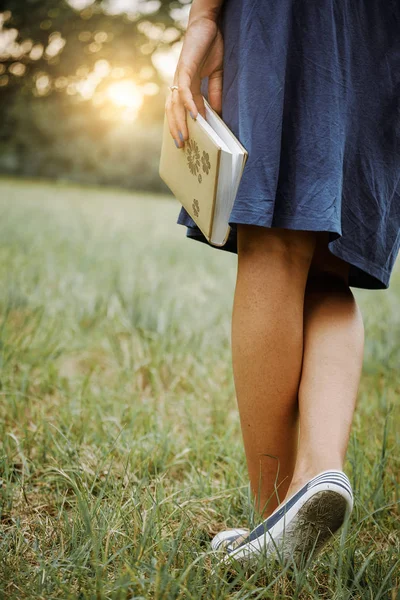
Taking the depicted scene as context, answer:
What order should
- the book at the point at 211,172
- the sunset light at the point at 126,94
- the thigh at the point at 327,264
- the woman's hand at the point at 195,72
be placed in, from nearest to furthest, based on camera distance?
1. the book at the point at 211,172
2. the woman's hand at the point at 195,72
3. the thigh at the point at 327,264
4. the sunset light at the point at 126,94

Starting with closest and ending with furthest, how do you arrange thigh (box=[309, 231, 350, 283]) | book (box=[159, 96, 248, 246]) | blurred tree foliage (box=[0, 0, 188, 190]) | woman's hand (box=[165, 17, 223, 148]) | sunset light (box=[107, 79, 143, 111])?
book (box=[159, 96, 248, 246])
woman's hand (box=[165, 17, 223, 148])
thigh (box=[309, 231, 350, 283])
blurred tree foliage (box=[0, 0, 188, 190])
sunset light (box=[107, 79, 143, 111])

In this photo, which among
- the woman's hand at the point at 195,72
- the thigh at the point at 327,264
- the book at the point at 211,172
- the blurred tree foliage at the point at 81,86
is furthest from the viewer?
the blurred tree foliage at the point at 81,86

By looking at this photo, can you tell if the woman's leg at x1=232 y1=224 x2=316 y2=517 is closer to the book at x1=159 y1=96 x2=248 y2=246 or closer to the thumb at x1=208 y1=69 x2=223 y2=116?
the book at x1=159 y1=96 x2=248 y2=246

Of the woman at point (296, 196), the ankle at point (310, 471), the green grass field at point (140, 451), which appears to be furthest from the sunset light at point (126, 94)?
the ankle at point (310, 471)

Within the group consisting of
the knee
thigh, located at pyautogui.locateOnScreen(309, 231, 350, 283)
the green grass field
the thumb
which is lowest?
the green grass field

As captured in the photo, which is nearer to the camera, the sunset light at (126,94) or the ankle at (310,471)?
the ankle at (310,471)

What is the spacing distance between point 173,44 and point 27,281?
14.0 metres

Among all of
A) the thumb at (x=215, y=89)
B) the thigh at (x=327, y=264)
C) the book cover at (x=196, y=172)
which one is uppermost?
the thumb at (x=215, y=89)

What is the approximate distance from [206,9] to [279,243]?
1.26ft

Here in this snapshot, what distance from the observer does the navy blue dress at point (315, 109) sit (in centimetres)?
77

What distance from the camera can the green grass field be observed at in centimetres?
74

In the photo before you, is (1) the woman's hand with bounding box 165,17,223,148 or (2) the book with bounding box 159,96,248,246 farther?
(1) the woman's hand with bounding box 165,17,223,148

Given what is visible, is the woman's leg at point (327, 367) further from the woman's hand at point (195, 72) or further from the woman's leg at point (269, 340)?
the woman's hand at point (195, 72)

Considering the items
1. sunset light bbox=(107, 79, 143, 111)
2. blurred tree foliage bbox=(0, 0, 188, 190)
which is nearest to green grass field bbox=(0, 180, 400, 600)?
blurred tree foliage bbox=(0, 0, 188, 190)
